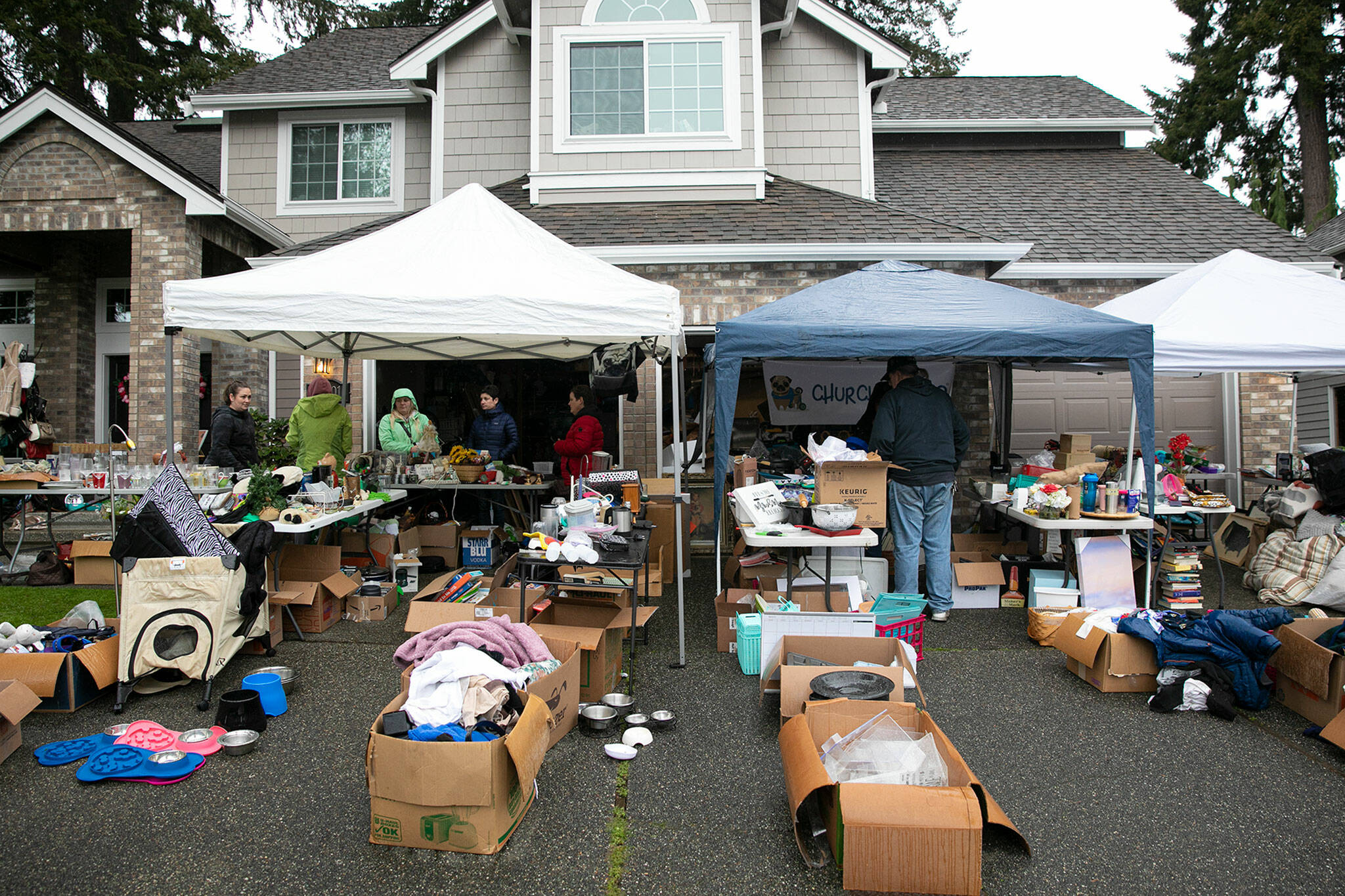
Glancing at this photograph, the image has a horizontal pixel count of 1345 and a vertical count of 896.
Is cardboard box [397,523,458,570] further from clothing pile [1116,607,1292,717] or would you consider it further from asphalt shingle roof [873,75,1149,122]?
asphalt shingle roof [873,75,1149,122]

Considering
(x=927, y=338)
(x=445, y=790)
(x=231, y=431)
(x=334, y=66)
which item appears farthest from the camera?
(x=334, y=66)

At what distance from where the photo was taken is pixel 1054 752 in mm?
3760

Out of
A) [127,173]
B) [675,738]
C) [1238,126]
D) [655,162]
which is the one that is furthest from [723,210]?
[1238,126]

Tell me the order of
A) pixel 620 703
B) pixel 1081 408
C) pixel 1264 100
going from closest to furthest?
pixel 620 703 → pixel 1081 408 → pixel 1264 100

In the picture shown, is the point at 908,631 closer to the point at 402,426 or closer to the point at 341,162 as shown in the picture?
the point at 402,426

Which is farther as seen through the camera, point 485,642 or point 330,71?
point 330,71

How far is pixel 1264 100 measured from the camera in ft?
64.1

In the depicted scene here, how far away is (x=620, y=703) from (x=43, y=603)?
5233 millimetres

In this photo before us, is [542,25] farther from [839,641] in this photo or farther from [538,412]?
[839,641]

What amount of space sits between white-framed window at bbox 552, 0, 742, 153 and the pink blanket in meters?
7.39

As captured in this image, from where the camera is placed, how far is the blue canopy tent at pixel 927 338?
216 inches

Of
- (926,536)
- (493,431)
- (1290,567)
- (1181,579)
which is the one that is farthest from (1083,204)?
(493,431)

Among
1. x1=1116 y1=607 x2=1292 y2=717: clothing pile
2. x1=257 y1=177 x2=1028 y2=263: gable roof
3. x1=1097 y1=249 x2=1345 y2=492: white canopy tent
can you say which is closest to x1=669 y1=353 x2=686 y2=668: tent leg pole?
x1=1116 y1=607 x2=1292 y2=717: clothing pile

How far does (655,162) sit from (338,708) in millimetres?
7435
